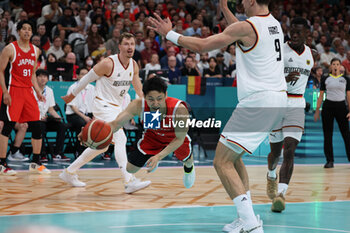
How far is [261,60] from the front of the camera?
194 inches

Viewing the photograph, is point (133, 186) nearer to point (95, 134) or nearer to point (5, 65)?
point (95, 134)

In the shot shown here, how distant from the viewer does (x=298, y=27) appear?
6730mm

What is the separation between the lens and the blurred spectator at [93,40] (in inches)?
555

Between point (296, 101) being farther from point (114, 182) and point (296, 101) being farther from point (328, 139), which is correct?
point (328, 139)

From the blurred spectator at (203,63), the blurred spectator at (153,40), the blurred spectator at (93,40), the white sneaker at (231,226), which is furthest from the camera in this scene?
the blurred spectator at (153,40)

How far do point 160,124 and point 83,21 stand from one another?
32.2 ft

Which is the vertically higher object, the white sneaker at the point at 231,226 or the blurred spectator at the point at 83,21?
the blurred spectator at the point at 83,21

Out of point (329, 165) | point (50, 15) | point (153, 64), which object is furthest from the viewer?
point (50, 15)

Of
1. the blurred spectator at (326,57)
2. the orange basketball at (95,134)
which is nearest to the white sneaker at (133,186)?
the orange basketball at (95,134)

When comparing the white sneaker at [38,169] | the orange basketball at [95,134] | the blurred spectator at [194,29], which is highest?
the blurred spectator at [194,29]

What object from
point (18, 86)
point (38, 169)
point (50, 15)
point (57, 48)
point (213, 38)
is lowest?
point (38, 169)

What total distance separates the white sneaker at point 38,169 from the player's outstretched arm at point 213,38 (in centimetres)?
523

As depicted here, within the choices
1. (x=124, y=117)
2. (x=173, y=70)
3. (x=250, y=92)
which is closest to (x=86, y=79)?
(x=124, y=117)

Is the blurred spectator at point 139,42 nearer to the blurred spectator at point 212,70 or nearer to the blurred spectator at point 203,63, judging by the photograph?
the blurred spectator at point 203,63
